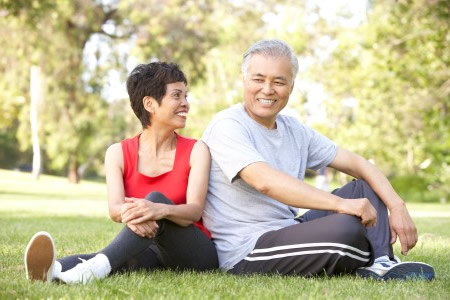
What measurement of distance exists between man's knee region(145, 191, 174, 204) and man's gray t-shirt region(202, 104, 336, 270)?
391 millimetres

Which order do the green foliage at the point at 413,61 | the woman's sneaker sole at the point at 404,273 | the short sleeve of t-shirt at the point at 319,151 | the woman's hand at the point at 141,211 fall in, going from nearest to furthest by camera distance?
the woman's hand at the point at 141,211 → the woman's sneaker sole at the point at 404,273 → the short sleeve of t-shirt at the point at 319,151 → the green foliage at the point at 413,61

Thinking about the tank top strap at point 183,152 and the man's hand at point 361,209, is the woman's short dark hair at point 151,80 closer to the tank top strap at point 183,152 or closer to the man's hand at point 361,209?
the tank top strap at point 183,152

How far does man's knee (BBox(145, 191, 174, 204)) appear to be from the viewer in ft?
13.3

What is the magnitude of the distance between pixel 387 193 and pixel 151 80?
169 centimetres

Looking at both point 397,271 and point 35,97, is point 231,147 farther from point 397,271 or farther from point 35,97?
point 35,97

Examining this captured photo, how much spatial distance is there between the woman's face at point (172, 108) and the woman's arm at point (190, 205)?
236 mm

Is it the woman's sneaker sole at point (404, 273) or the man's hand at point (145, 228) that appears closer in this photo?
the man's hand at point (145, 228)

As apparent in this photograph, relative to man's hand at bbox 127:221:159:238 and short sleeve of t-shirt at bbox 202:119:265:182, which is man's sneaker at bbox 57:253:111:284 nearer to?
man's hand at bbox 127:221:159:238

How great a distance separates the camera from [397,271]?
4.21m

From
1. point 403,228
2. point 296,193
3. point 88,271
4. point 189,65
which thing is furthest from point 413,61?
point 88,271

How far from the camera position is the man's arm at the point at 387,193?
4324 mm

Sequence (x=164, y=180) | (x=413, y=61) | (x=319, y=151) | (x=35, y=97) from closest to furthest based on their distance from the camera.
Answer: (x=164, y=180) → (x=319, y=151) → (x=413, y=61) → (x=35, y=97)

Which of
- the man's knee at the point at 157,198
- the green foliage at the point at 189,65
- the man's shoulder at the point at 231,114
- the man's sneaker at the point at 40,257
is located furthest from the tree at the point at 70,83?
the man's sneaker at the point at 40,257

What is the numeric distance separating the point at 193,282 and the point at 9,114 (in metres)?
35.1
